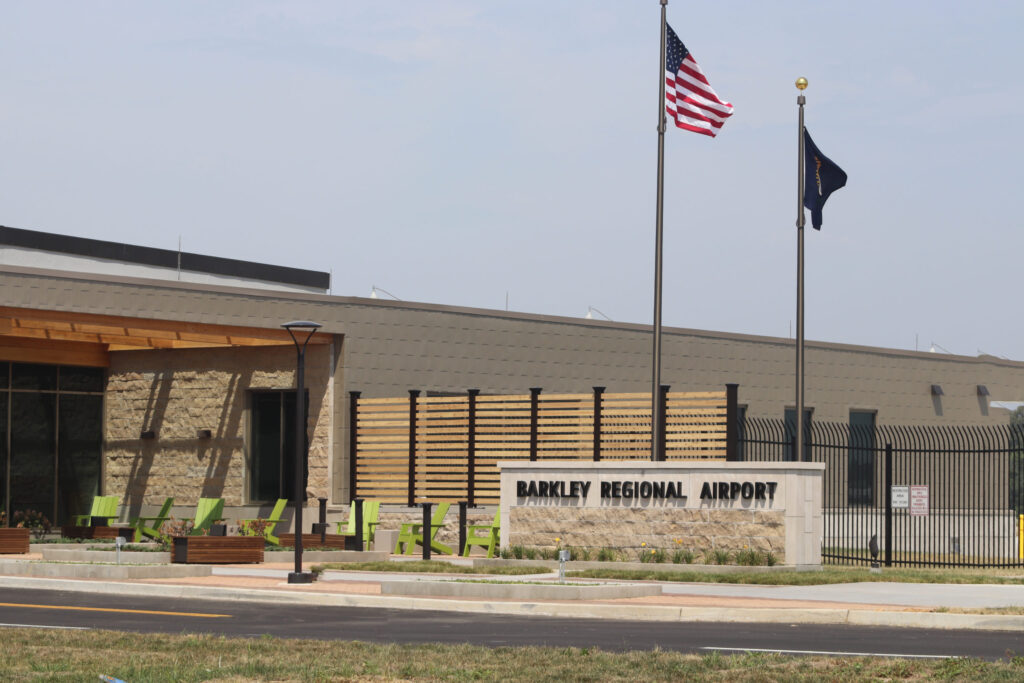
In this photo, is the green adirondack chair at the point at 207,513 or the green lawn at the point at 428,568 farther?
the green adirondack chair at the point at 207,513

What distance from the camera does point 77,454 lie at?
36500 millimetres

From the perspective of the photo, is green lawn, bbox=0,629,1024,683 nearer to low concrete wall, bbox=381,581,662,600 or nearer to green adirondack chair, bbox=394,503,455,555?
low concrete wall, bbox=381,581,662,600

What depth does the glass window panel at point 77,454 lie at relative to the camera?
119 feet

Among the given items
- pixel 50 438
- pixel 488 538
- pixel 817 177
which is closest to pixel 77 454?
pixel 50 438

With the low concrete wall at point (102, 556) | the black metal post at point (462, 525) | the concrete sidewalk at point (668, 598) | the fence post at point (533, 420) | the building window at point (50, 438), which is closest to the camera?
the concrete sidewalk at point (668, 598)

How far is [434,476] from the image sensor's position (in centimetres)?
3186

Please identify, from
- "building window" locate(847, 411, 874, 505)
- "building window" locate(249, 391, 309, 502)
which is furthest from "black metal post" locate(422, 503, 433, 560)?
"building window" locate(847, 411, 874, 505)

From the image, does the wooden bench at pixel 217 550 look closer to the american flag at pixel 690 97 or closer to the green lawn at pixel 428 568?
the green lawn at pixel 428 568

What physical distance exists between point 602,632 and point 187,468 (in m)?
21.2

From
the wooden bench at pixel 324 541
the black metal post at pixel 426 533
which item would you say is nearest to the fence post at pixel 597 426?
the black metal post at pixel 426 533

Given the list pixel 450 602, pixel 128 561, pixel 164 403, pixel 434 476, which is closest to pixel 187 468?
pixel 164 403

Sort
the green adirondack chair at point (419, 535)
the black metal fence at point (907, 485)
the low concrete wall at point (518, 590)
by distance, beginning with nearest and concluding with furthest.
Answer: the low concrete wall at point (518, 590) < the green adirondack chair at point (419, 535) < the black metal fence at point (907, 485)

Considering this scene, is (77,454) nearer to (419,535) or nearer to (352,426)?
(352,426)

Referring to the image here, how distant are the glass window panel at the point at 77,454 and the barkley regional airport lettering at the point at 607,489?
563 inches
